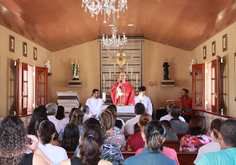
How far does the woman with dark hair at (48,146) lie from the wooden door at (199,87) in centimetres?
600

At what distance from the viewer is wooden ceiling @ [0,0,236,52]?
5.16m

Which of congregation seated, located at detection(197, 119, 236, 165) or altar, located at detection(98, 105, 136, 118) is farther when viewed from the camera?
altar, located at detection(98, 105, 136, 118)

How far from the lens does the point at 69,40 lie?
28.9 feet

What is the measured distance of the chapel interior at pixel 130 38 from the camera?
18.0 feet

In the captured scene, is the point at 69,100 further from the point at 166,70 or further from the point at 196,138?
the point at 196,138

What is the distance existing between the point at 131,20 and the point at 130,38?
2.31 m

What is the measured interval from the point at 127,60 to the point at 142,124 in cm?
727

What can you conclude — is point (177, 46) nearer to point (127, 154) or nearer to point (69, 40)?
point (69, 40)

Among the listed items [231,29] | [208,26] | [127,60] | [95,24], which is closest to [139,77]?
[127,60]

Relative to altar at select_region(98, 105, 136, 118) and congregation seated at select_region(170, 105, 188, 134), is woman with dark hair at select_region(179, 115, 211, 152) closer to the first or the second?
congregation seated at select_region(170, 105, 188, 134)

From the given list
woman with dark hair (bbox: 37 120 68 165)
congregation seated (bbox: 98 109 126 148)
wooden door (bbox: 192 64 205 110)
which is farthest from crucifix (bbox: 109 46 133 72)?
woman with dark hair (bbox: 37 120 68 165)

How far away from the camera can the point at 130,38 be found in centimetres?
979

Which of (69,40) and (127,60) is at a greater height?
(69,40)

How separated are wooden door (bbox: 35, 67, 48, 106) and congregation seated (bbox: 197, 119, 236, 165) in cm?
692
